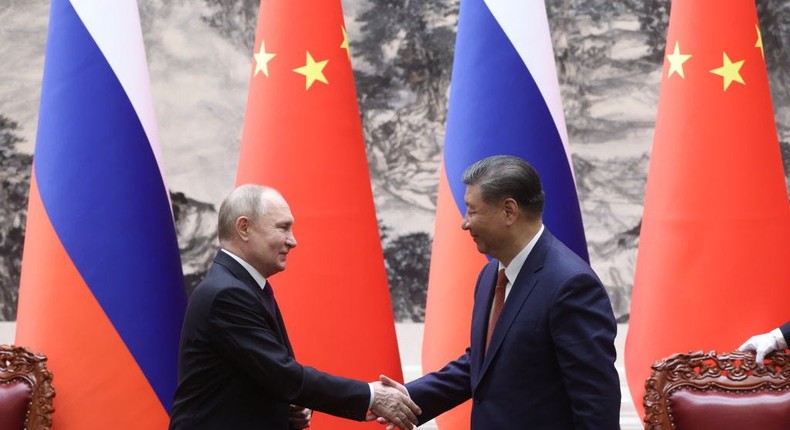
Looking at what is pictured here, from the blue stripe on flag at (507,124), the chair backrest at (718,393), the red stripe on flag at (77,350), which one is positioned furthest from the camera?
the blue stripe on flag at (507,124)

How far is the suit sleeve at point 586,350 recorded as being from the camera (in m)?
2.44

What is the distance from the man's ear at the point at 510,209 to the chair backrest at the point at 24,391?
1.83 m

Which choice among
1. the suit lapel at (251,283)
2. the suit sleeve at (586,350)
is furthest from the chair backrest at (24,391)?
the suit sleeve at (586,350)

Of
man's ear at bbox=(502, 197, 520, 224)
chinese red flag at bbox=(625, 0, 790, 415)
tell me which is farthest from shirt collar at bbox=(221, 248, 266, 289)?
chinese red flag at bbox=(625, 0, 790, 415)

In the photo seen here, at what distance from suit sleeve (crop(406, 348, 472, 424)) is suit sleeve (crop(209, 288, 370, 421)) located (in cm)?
47

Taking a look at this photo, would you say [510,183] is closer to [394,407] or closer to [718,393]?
[394,407]

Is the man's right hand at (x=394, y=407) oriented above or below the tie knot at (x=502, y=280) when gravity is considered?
below

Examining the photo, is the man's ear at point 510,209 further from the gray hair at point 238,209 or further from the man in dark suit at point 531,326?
the gray hair at point 238,209

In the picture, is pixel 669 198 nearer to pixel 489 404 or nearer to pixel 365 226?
pixel 365 226

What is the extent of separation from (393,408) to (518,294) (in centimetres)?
69

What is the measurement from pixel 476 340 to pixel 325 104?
4.36 feet

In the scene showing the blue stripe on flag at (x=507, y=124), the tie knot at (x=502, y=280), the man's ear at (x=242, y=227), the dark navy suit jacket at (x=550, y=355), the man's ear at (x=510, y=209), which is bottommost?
the dark navy suit jacket at (x=550, y=355)

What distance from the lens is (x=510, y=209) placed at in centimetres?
269

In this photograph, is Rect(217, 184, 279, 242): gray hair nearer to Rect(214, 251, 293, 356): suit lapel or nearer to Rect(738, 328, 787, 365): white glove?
Rect(214, 251, 293, 356): suit lapel
